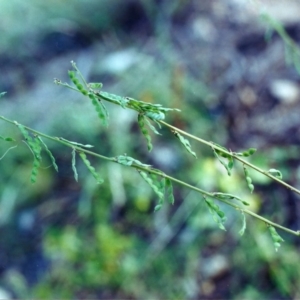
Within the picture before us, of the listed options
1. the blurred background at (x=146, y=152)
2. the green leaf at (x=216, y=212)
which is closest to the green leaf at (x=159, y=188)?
the green leaf at (x=216, y=212)

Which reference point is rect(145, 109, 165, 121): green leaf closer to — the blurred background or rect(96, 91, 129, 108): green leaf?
rect(96, 91, 129, 108): green leaf

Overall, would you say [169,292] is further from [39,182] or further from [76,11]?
[76,11]

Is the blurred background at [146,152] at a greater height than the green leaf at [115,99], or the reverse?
the green leaf at [115,99]

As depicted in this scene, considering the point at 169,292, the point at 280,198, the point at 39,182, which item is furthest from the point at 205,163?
the point at 39,182

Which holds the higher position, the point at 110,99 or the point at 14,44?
the point at 110,99

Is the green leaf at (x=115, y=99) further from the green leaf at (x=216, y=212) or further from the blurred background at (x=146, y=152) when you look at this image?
the blurred background at (x=146, y=152)

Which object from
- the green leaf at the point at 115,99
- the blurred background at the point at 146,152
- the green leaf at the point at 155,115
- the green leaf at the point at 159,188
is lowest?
the blurred background at the point at 146,152

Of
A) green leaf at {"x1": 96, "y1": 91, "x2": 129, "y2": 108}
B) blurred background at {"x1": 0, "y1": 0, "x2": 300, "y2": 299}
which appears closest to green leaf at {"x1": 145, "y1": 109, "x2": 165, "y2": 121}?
green leaf at {"x1": 96, "y1": 91, "x2": 129, "y2": 108}

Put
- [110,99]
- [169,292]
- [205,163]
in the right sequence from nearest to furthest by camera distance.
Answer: [110,99], [169,292], [205,163]

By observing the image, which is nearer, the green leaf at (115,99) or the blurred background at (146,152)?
the green leaf at (115,99)
